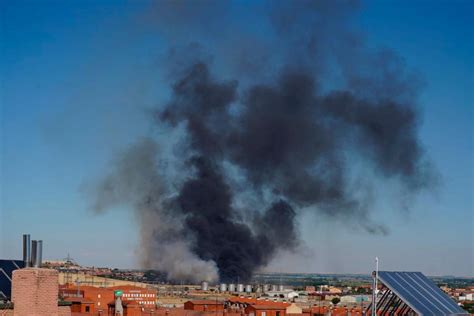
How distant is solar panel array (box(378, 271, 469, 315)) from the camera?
57.0ft

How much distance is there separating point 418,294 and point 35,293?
347 inches

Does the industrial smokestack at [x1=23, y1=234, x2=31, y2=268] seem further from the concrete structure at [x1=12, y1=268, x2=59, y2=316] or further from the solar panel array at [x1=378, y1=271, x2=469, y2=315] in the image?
the solar panel array at [x1=378, y1=271, x2=469, y2=315]

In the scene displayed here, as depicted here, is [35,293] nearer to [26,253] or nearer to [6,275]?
[26,253]

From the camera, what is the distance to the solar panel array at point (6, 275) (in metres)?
18.2

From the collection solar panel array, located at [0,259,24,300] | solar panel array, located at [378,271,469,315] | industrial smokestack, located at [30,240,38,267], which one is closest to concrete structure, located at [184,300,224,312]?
solar panel array, located at [0,259,24,300]

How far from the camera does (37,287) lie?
15227 mm

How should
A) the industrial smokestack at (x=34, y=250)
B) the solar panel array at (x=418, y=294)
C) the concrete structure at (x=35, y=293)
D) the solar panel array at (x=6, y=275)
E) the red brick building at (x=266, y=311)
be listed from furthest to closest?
the red brick building at (x=266, y=311), the solar panel array at (x=6, y=275), the solar panel array at (x=418, y=294), the industrial smokestack at (x=34, y=250), the concrete structure at (x=35, y=293)

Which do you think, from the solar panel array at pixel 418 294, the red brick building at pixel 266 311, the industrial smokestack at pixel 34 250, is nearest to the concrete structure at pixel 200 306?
the red brick building at pixel 266 311

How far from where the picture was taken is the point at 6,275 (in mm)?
20094

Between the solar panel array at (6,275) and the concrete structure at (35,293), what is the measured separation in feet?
7.32

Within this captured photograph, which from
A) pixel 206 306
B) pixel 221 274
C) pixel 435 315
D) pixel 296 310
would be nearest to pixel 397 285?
pixel 435 315

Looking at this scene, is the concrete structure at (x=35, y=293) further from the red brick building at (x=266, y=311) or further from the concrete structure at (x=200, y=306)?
the concrete structure at (x=200, y=306)

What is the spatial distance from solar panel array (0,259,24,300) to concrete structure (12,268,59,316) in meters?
2.23

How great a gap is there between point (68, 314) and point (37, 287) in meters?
1.63
